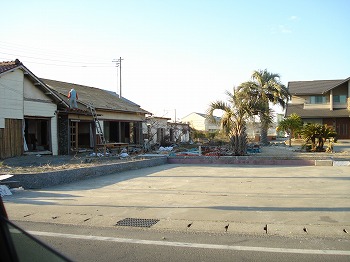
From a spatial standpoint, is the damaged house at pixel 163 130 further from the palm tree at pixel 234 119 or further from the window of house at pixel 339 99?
the window of house at pixel 339 99

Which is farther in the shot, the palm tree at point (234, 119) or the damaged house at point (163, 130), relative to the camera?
the damaged house at point (163, 130)

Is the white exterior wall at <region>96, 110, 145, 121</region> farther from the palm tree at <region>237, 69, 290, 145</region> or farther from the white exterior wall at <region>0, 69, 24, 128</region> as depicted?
the palm tree at <region>237, 69, 290, 145</region>

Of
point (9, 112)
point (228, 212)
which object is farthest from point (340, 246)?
point (9, 112)

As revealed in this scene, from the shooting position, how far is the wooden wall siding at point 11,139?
62.4 ft

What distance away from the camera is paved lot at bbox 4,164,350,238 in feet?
21.4

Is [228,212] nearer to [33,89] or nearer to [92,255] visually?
[92,255]

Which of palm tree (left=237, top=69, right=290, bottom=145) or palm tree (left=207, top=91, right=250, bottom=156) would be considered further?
palm tree (left=237, top=69, right=290, bottom=145)

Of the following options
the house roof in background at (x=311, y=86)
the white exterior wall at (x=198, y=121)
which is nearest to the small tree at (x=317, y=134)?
the house roof in background at (x=311, y=86)

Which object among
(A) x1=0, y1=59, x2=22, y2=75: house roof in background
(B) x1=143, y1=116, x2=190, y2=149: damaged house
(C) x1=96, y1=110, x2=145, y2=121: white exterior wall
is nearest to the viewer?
(A) x1=0, y1=59, x2=22, y2=75: house roof in background

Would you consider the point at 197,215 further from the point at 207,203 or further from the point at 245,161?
the point at 245,161

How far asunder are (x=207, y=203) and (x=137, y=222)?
207 centimetres

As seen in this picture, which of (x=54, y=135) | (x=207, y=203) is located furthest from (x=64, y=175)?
(x=54, y=135)

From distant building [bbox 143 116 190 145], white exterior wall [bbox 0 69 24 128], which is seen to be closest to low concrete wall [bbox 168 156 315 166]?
white exterior wall [bbox 0 69 24 128]

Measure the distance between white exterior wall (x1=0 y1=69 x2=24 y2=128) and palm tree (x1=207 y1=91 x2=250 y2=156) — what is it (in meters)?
11.0
